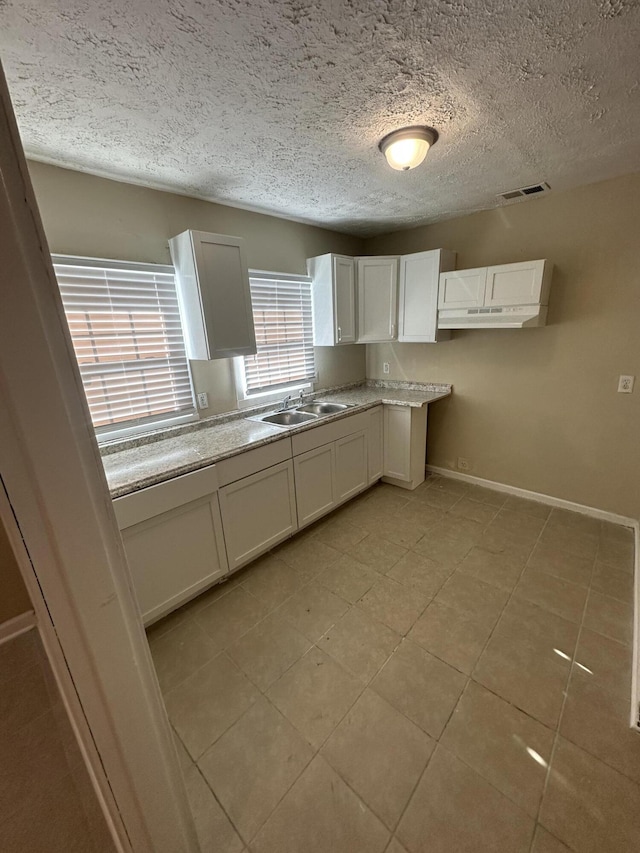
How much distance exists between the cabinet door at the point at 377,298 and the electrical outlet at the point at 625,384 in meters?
1.77

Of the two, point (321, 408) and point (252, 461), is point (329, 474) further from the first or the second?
point (252, 461)

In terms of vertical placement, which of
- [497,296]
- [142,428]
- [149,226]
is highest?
[149,226]

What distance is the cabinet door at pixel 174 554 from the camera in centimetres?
176

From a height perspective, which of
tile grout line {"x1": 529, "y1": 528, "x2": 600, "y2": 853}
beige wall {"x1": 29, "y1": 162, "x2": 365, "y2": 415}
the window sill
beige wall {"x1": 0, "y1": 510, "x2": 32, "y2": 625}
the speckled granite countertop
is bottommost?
tile grout line {"x1": 529, "y1": 528, "x2": 600, "y2": 853}

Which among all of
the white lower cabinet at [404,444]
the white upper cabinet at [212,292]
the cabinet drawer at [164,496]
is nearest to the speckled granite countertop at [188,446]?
the cabinet drawer at [164,496]

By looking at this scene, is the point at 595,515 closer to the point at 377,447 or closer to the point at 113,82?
the point at 377,447

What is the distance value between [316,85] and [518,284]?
1.95 m

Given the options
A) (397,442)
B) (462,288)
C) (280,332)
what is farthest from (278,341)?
(462,288)

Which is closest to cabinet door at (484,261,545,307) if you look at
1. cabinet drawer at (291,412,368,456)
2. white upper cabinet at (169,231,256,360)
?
cabinet drawer at (291,412,368,456)

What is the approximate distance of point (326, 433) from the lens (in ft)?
8.75

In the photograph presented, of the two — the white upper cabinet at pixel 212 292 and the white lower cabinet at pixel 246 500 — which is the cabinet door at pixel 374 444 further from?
the white upper cabinet at pixel 212 292

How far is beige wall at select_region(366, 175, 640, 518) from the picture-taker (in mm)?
2387

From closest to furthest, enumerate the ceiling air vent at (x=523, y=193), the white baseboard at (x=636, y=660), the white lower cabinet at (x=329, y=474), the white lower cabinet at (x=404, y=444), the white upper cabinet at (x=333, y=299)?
the white baseboard at (x=636, y=660) < the ceiling air vent at (x=523, y=193) < the white lower cabinet at (x=329, y=474) < the white upper cabinet at (x=333, y=299) < the white lower cabinet at (x=404, y=444)

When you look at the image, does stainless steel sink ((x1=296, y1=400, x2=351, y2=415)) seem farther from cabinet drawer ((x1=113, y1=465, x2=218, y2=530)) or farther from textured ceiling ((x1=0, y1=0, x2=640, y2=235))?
textured ceiling ((x1=0, y1=0, x2=640, y2=235))
